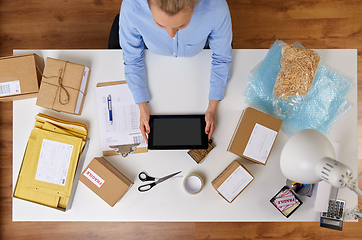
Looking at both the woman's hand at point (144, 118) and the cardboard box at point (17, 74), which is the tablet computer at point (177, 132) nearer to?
the woman's hand at point (144, 118)

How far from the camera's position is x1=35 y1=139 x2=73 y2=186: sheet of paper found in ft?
3.30

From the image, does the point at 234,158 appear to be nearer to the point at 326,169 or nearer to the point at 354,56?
the point at 326,169

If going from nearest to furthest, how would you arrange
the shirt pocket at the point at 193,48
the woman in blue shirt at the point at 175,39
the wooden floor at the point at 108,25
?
the woman in blue shirt at the point at 175,39 → the shirt pocket at the point at 193,48 → the wooden floor at the point at 108,25

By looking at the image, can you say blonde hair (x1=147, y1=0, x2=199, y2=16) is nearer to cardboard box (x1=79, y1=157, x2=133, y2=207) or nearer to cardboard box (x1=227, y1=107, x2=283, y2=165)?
cardboard box (x1=227, y1=107, x2=283, y2=165)

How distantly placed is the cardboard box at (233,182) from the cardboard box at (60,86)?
754 millimetres

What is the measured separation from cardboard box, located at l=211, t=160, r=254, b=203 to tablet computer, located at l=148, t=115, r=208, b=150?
0.56 ft

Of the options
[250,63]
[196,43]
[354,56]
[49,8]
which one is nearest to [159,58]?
[196,43]

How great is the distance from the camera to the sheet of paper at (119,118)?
1041 mm

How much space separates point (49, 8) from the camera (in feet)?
5.75

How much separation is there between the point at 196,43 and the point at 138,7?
0.28m

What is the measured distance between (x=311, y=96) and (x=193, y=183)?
27.2 inches

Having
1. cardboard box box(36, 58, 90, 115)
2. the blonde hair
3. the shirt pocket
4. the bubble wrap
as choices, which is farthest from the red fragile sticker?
cardboard box box(36, 58, 90, 115)

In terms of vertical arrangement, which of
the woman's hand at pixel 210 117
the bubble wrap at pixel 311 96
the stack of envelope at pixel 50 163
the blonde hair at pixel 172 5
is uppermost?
the blonde hair at pixel 172 5

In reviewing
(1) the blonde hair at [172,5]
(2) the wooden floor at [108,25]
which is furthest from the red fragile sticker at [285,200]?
(2) the wooden floor at [108,25]
